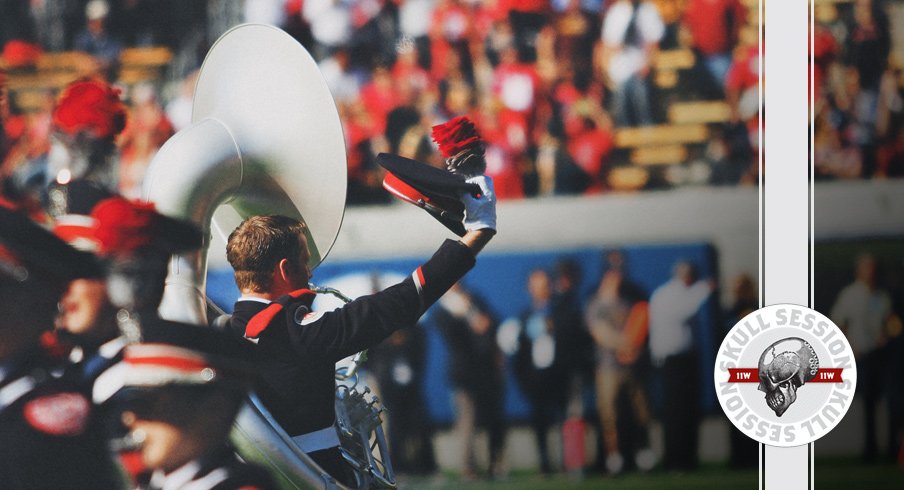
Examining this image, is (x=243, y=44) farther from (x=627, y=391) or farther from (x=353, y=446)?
(x=627, y=391)

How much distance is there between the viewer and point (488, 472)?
2334mm

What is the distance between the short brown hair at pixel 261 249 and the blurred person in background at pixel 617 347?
0.70m

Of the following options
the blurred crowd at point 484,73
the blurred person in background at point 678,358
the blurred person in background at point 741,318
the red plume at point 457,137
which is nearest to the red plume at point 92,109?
the blurred crowd at point 484,73

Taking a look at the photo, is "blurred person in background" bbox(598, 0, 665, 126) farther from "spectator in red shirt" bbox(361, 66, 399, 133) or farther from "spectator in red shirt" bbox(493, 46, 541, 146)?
"spectator in red shirt" bbox(361, 66, 399, 133)

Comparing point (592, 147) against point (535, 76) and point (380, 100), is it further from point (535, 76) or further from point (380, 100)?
point (380, 100)

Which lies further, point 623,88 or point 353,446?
point 353,446

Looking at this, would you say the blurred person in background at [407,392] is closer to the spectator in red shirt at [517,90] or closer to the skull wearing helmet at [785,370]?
the spectator in red shirt at [517,90]

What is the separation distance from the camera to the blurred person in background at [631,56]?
227 cm

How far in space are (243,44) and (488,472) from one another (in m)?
1.14

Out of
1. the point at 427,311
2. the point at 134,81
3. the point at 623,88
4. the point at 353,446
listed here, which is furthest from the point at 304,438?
the point at 623,88

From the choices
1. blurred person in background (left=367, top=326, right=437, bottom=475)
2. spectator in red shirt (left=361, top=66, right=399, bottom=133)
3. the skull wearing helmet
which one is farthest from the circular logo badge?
spectator in red shirt (left=361, top=66, right=399, bottom=133)

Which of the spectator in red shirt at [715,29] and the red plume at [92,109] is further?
the red plume at [92,109]

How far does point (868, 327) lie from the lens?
2.30 m

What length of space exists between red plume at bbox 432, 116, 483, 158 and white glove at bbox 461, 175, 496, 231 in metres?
0.07
